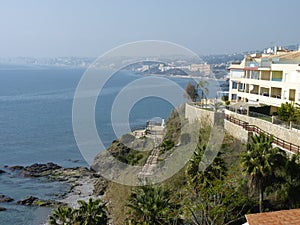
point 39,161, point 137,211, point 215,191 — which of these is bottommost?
point 39,161

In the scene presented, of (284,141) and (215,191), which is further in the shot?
(284,141)

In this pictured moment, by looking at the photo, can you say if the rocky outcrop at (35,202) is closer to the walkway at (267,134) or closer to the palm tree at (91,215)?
the walkway at (267,134)

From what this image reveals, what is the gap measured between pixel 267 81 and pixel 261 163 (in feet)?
69.5

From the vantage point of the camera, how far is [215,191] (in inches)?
698

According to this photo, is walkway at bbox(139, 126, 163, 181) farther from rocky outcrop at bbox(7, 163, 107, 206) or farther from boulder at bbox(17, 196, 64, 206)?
boulder at bbox(17, 196, 64, 206)

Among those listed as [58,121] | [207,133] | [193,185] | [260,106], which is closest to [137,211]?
[193,185]

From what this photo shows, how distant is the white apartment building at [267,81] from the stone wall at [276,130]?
195 inches

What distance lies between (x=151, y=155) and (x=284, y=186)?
22870 millimetres

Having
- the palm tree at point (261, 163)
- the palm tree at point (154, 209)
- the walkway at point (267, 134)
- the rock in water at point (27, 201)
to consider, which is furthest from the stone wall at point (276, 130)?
the rock in water at point (27, 201)

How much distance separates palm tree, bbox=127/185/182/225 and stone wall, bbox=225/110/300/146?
10431mm

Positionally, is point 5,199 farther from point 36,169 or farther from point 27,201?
point 36,169

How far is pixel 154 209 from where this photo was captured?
18797 millimetres

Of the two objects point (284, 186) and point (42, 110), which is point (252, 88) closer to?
point (284, 186)

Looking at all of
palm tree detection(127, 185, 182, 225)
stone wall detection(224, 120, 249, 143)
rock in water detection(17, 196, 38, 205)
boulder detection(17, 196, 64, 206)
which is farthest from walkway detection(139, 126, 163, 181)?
palm tree detection(127, 185, 182, 225)
